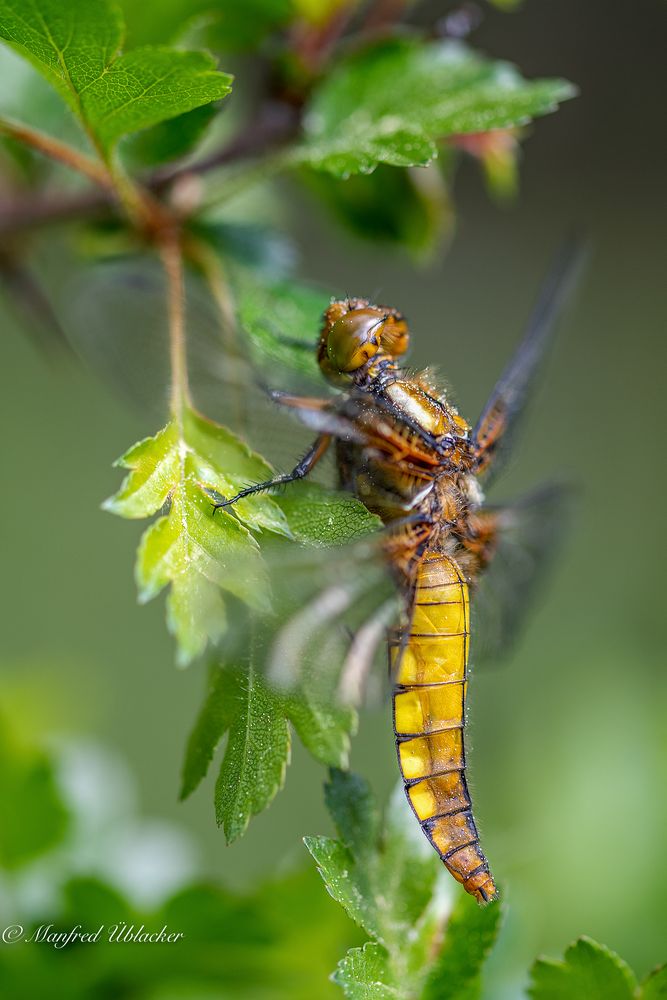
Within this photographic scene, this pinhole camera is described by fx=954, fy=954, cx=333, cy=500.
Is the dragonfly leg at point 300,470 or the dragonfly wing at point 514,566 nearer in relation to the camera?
the dragonfly leg at point 300,470

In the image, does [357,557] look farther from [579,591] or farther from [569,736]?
[579,591]

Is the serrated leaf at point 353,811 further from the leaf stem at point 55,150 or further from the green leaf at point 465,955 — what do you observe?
the leaf stem at point 55,150

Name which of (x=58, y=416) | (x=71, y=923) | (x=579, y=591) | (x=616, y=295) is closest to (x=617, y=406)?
(x=616, y=295)

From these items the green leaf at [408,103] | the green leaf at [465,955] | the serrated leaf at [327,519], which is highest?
the green leaf at [408,103]

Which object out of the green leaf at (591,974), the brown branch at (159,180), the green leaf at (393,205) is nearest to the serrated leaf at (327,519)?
the green leaf at (591,974)

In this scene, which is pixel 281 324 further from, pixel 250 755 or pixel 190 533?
pixel 250 755

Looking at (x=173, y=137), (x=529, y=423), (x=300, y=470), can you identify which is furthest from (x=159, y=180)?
(x=529, y=423)

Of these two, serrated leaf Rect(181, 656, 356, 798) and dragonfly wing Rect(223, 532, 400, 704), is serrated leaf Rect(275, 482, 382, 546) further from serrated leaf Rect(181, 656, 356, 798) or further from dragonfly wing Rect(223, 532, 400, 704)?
serrated leaf Rect(181, 656, 356, 798)
